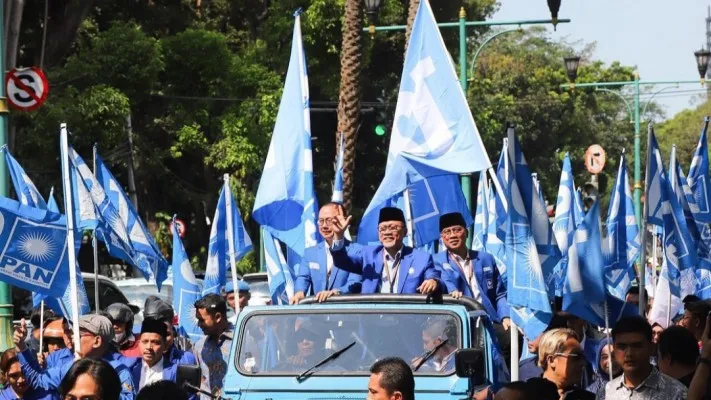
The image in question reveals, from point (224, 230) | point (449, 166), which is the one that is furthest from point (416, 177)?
point (224, 230)

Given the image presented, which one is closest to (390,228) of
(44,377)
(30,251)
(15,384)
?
(44,377)

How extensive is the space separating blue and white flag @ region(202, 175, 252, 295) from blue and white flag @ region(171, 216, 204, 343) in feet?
1.30

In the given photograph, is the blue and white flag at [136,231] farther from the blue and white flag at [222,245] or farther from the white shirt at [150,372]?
the white shirt at [150,372]

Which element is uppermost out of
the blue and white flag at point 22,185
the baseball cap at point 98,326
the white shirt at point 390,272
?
the blue and white flag at point 22,185

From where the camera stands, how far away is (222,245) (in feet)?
49.7

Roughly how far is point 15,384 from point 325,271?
116 inches

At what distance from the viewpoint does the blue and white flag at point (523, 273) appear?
10.5 m

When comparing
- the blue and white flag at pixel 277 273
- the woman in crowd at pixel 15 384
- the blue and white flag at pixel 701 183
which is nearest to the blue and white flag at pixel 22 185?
the blue and white flag at pixel 277 273

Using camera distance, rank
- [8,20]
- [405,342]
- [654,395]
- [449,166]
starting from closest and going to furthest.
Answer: [654,395], [405,342], [449,166], [8,20]

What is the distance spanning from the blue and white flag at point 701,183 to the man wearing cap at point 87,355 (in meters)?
10.9

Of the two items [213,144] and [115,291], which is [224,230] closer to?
[115,291]

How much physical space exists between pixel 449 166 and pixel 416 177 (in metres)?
0.40

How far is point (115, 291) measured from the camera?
20.4 metres

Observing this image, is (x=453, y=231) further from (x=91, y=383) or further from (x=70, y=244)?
(x=91, y=383)
